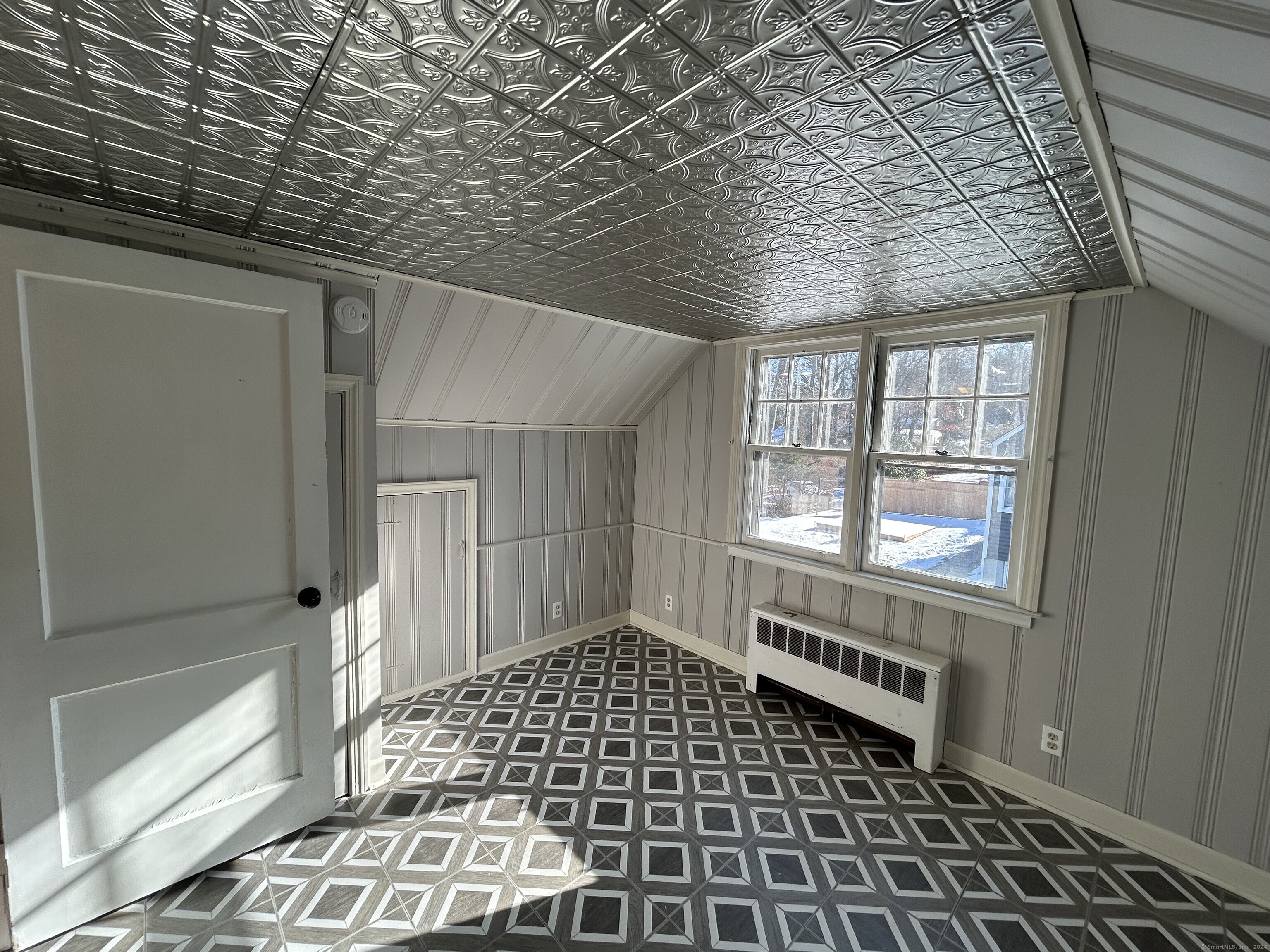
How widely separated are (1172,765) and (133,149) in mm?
4076

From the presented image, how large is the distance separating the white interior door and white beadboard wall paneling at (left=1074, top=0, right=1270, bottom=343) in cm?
230

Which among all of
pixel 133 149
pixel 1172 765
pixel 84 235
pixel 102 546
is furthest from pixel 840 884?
pixel 84 235

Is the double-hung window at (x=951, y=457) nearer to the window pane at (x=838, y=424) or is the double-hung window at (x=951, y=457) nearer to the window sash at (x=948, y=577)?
the window sash at (x=948, y=577)

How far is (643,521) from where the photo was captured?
14.7 ft

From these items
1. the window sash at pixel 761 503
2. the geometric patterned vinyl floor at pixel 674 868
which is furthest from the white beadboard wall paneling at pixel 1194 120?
the geometric patterned vinyl floor at pixel 674 868

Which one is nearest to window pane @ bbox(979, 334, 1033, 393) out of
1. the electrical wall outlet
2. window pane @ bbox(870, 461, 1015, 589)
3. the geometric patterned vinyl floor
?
window pane @ bbox(870, 461, 1015, 589)

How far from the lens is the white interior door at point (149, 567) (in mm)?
1579

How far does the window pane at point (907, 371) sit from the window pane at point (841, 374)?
18 cm

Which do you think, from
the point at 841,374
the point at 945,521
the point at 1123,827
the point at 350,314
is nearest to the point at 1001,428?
the point at 945,521

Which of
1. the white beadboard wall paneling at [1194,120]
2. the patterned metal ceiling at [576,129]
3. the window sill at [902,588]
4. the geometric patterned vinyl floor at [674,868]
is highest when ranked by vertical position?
the patterned metal ceiling at [576,129]

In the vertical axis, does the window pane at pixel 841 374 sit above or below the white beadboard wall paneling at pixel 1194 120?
below

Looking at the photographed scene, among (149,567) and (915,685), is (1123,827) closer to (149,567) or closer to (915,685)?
(915,685)

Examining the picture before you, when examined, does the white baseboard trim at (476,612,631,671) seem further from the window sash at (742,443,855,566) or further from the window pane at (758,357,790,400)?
the window pane at (758,357,790,400)

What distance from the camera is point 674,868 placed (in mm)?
2088
